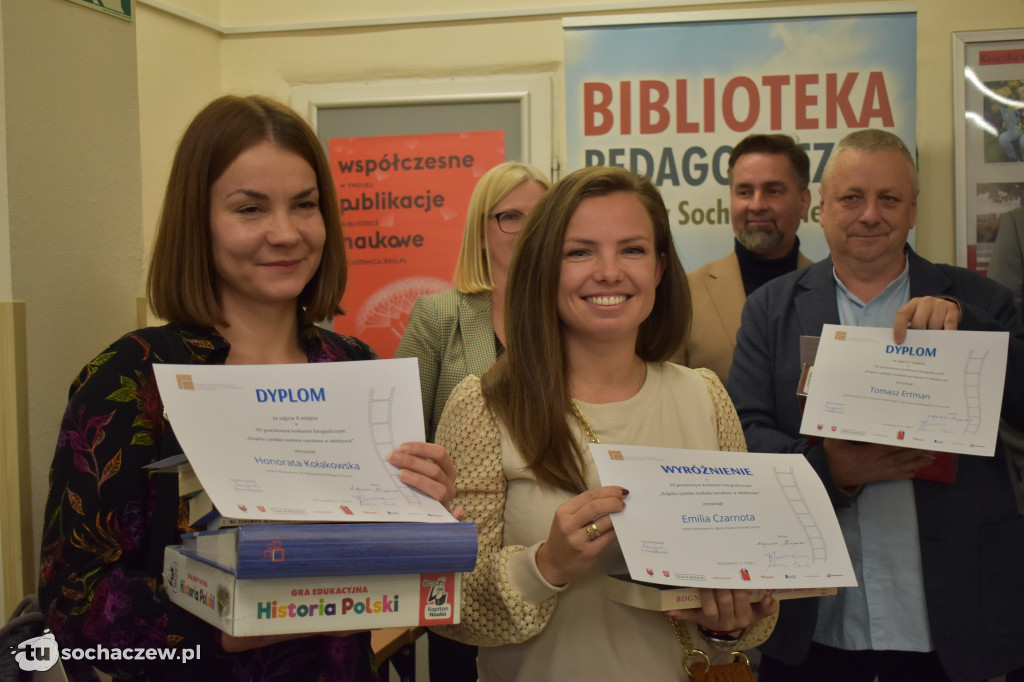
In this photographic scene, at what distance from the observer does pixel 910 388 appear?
1838 mm

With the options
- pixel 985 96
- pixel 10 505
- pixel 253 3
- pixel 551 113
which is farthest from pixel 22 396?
pixel 985 96

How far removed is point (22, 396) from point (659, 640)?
1286 millimetres

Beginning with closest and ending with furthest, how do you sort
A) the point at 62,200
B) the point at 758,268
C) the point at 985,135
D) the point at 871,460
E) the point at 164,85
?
the point at 62,200 < the point at 871,460 < the point at 758,268 < the point at 985,135 < the point at 164,85

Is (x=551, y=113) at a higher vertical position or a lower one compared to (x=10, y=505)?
higher

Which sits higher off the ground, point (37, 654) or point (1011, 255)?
point (1011, 255)

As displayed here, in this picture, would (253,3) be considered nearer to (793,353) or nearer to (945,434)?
(793,353)

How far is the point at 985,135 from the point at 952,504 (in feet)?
7.47

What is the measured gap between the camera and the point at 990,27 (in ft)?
12.1

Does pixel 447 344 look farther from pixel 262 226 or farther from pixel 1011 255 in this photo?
pixel 1011 255

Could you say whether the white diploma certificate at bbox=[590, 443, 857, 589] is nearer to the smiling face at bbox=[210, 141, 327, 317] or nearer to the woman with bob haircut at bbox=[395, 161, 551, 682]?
the smiling face at bbox=[210, 141, 327, 317]

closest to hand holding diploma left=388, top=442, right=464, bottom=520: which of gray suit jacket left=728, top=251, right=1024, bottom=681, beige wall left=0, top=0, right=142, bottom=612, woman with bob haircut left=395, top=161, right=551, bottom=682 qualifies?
beige wall left=0, top=0, right=142, bottom=612

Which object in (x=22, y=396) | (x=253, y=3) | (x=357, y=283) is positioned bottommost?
(x=22, y=396)

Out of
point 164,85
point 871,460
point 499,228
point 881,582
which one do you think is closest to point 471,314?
point 499,228
